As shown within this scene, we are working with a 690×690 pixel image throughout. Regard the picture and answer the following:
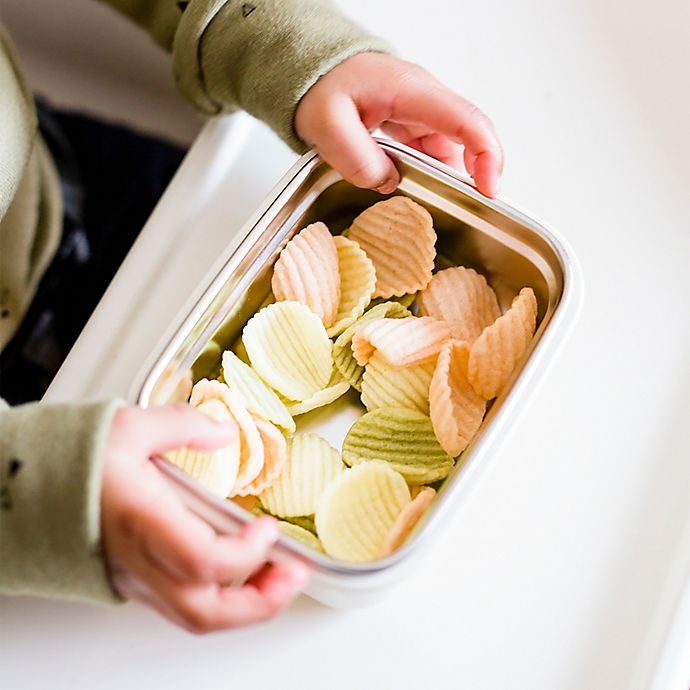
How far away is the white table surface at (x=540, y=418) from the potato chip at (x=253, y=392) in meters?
0.06

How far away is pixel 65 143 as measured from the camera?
763 millimetres

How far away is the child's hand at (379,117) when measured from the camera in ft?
1.58

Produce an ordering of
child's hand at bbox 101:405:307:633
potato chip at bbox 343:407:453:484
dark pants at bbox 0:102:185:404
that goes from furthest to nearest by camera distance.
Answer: dark pants at bbox 0:102:185:404
potato chip at bbox 343:407:453:484
child's hand at bbox 101:405:307:633

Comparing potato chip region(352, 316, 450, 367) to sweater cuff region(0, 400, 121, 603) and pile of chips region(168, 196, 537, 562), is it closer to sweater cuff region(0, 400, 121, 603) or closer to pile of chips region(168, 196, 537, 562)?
pile of chips region(168, 196, 537, 562)

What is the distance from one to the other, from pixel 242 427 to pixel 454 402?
0.37 ft

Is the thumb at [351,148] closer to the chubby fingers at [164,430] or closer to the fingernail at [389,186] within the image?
the fingernail at [389,186]

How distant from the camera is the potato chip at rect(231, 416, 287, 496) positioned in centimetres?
45

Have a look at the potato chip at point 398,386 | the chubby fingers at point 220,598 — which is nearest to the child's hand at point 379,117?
the potato chip at point 398,386

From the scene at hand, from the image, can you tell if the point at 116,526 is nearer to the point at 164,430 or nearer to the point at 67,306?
the point at 164,430

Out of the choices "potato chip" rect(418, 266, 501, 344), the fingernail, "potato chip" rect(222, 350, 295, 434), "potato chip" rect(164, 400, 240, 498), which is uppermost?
the fingernail

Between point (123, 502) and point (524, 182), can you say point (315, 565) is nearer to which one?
point (123, 502)

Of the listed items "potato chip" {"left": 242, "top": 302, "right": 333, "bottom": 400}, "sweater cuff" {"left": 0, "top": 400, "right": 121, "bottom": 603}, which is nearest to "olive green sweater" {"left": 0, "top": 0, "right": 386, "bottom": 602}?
"sweater cuff" {"left": 0, "top": 400, "right": 121, "bottom": 603}

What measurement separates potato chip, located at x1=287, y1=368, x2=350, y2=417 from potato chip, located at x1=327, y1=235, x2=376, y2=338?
0.09ft

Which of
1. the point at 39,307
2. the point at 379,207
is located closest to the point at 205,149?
the point at 379,207
